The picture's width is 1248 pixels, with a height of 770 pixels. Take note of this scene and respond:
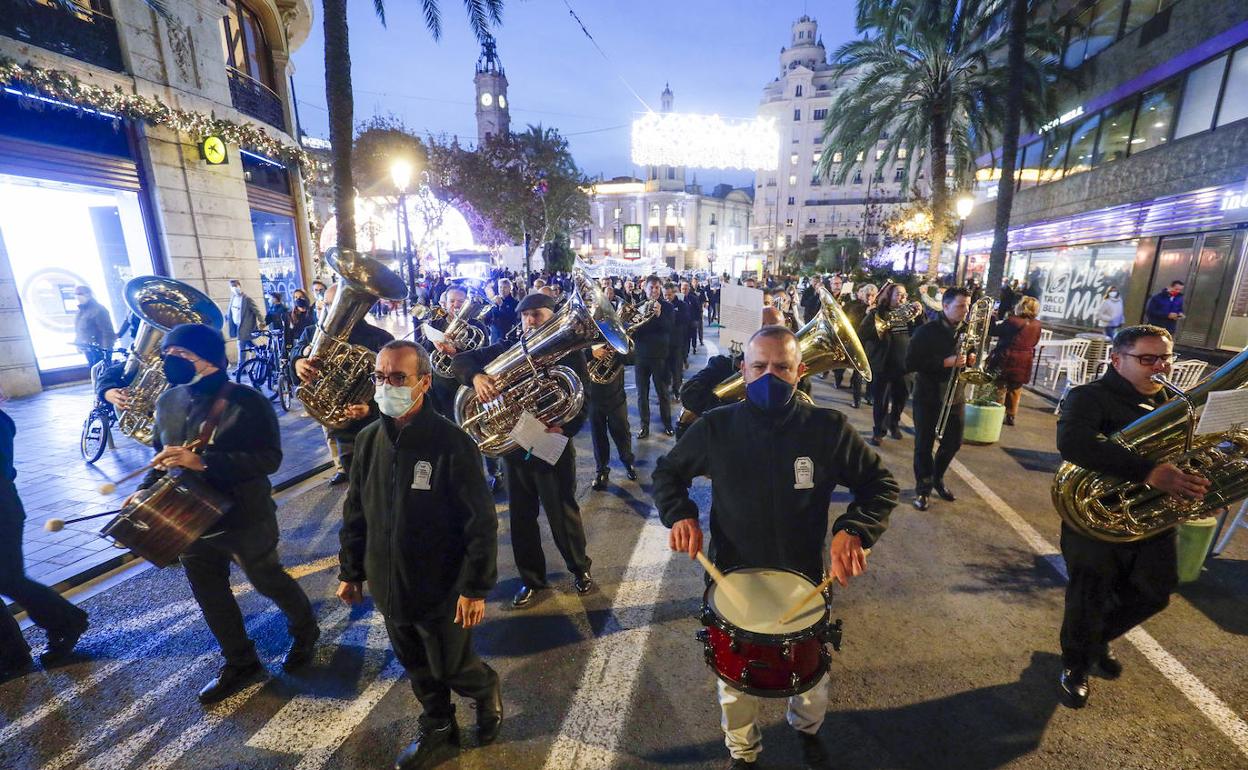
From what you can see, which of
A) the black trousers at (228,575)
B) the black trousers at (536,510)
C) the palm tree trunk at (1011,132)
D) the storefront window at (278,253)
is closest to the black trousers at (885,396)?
the black trousers at (536,510)

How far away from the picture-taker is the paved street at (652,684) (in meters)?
2.73

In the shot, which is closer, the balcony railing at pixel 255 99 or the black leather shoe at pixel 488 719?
the black leather shoe at pixel 488 719

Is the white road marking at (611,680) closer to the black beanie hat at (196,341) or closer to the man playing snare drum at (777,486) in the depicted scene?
the man playing snare drum at (777,486)

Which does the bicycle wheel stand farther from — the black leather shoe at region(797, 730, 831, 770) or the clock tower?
the clock tower

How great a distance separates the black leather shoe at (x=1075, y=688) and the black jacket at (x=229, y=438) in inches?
182

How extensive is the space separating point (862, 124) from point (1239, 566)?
17414 mm

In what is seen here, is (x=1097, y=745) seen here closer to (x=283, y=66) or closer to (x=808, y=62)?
(x=283, y=66)

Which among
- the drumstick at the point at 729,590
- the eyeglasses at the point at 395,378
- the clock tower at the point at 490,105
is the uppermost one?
the clock tower at the point at 490,105

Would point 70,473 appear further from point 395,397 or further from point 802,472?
A: point 802,472

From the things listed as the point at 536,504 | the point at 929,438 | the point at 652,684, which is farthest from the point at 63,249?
the point at 929,438

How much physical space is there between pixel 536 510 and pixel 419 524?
1627mm

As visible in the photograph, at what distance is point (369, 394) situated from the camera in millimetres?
4785

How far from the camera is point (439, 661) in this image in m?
2.61

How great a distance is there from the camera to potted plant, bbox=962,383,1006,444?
284 inches
